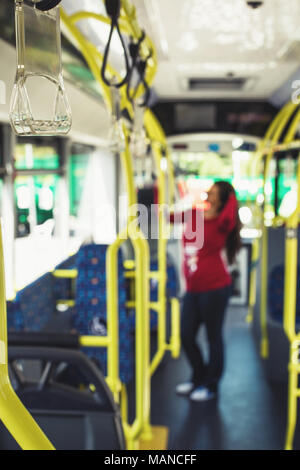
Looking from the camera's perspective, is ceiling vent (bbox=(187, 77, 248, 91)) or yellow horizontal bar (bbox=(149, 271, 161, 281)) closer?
yellow horizontal bar (bbox=(149, 271, 161, 281))

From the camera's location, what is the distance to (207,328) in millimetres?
3955

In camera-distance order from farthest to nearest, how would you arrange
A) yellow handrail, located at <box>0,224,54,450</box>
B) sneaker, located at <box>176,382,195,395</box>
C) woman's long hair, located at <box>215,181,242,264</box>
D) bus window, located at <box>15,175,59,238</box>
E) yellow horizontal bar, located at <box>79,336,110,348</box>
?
sneaker, located at <box>176,382,195,395</box>, bus window, located at <box>15,175,59,238</box>, woman's long hair, located at <box>215,181,242,264</box>, yellow horizontal bar, located at <box>79,336,110,348</box>, yellow handrail, located at <box>0,224,54,450</box>

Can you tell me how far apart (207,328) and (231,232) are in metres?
0.75

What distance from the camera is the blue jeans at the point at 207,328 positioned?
384 cm

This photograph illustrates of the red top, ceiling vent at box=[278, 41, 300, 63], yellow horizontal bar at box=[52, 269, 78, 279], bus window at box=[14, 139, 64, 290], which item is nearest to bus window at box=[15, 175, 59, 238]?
bus window at box=[14, 139, 64, 290]

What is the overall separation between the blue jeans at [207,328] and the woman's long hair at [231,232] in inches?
10.1

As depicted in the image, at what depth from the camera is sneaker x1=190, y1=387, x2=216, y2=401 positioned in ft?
13.2

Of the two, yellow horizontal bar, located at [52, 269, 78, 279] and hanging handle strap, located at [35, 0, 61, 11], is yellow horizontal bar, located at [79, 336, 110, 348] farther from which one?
yellow horizontal bar, located at [52, 269, 78, 279]

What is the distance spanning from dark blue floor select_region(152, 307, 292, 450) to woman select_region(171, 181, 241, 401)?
0.18m

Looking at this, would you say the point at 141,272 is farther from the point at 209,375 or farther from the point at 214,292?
the point at 209,375

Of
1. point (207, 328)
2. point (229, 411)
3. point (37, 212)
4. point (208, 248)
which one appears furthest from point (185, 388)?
point (37, 212)

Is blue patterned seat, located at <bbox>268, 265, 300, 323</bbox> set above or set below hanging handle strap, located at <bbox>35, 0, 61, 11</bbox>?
below

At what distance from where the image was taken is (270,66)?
185 inches

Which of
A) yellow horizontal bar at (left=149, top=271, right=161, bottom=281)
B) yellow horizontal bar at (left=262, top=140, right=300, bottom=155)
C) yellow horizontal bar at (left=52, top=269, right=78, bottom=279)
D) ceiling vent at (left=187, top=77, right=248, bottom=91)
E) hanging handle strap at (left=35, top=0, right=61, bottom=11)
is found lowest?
yellow horizontal bar at (left=149, top=271, right=161, bottom=281)
